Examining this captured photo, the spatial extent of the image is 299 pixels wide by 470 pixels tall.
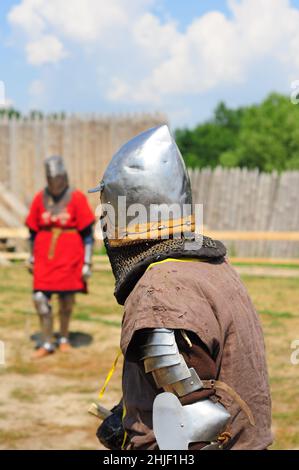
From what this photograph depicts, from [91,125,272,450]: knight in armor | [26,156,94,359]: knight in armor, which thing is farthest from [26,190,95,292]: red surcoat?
[91,125,272,450]: knight in armor

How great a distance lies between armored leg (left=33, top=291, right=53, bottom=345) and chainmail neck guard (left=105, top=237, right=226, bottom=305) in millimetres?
4498

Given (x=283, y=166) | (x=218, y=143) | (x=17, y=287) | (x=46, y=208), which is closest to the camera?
(x=46, y=208)

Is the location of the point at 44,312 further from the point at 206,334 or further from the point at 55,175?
the point at 206,334

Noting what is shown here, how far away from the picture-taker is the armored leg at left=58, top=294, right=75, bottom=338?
7129mm

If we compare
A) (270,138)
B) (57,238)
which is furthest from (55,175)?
(270,138)

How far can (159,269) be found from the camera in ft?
7.50

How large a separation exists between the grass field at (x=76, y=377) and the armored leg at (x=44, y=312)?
0.23m

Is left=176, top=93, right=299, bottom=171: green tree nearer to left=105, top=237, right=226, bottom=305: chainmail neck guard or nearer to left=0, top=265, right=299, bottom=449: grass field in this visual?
left=0, top=265, right=299, bottom=449: grass field

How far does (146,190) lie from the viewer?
2387 millimetres

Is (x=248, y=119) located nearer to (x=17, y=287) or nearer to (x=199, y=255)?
(x=17, y=287)

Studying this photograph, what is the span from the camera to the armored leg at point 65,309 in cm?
713

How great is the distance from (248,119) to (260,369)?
122 feet

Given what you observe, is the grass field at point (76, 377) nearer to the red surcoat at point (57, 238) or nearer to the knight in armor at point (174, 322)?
the red surcoat at point (57, 238)
